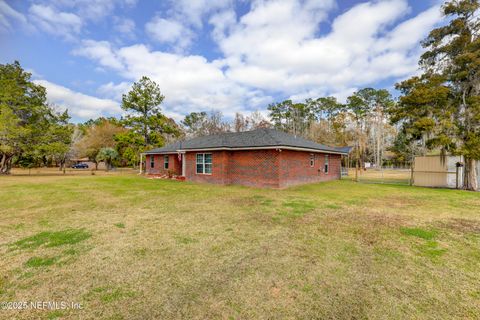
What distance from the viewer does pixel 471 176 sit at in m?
13.2

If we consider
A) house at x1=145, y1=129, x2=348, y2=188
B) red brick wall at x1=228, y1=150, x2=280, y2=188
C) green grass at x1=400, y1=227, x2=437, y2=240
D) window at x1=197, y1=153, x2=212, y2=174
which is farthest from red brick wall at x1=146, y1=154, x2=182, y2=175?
green grass at x1=400, y1=227, x2=437, y2=240

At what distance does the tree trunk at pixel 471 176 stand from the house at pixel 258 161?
7953 millimetres

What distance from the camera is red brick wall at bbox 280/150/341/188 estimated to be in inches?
520

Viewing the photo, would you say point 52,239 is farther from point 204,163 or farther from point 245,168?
point 204,163

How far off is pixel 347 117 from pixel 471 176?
34.6 m

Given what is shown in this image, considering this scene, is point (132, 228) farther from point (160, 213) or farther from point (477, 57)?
point (477, 57)

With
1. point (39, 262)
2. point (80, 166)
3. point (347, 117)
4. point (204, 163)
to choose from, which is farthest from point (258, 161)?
point (80, 166)

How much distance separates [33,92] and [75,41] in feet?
43.8

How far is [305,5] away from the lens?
11.7m

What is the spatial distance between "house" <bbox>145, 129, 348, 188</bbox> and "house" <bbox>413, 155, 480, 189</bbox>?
5.85m

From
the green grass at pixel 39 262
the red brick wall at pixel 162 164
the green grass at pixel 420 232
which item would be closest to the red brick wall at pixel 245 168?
the red brick wall at pixel 162 164

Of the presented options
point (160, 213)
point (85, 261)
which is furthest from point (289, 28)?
point (85, 261)

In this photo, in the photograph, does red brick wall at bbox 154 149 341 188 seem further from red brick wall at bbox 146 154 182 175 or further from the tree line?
the tree line

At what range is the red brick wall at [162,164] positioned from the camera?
64.3 ft
